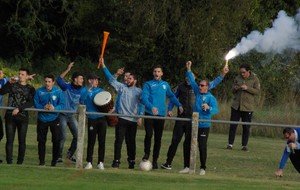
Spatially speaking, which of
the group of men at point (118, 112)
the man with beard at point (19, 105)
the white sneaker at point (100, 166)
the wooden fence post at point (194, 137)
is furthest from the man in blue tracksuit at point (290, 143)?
the man with beard at point (19, 105)

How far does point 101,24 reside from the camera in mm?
46688

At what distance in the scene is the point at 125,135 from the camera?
752 inches

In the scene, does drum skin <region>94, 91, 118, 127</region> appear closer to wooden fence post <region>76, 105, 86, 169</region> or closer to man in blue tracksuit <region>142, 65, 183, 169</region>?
man in blue tracksuit <region>142, 65, 183, 169</region>

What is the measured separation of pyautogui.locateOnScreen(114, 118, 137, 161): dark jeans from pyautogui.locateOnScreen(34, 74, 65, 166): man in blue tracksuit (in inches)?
44.7

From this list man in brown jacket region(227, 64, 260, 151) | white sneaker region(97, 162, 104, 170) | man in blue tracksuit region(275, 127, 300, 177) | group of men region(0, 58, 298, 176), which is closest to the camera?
man in blue tracksuit region(275, 127, 300, 177)

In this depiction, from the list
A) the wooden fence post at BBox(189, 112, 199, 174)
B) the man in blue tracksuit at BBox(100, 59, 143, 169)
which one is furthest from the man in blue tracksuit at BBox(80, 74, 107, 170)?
the wooden fence post at BBox(189, 112, 199, 174)

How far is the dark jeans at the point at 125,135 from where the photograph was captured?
18.8m

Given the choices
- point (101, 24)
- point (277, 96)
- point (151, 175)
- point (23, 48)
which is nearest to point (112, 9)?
point (101, 24)

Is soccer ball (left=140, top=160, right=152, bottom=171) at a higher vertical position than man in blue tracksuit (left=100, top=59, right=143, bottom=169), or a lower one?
lower

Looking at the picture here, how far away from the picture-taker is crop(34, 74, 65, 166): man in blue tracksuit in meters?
18.8

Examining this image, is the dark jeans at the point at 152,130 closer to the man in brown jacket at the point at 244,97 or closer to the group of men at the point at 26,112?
the group of men at the point at 26,112

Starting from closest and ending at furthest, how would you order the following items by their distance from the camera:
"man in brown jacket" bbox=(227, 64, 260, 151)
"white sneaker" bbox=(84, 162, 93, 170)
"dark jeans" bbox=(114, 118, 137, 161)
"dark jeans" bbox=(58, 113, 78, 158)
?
1. "white sneaker" bbox=(84, 162, 93, 170)
2. "dark jeans" bbox=(114, 118, 137, 161)
3. "dark jeans" bbox=(58, 113, 78, 158)
4. "man in brown jacket" bbox=(227, 64, 260, 151)

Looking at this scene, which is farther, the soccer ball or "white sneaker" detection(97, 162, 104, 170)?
the soccer ball

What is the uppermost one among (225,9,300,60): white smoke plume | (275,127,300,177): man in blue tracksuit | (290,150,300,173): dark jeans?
(225,9,300,60): white smoke plume
